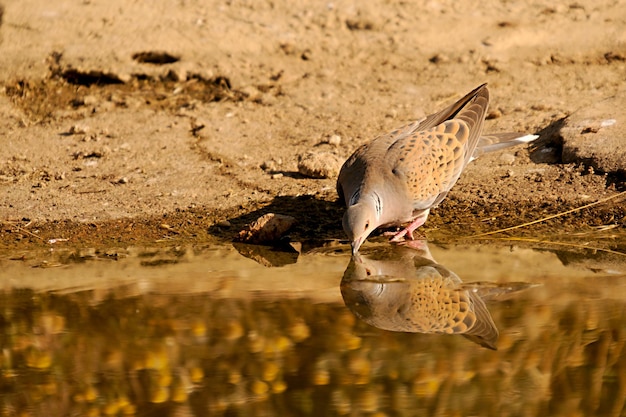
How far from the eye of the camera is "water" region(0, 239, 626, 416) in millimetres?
3592

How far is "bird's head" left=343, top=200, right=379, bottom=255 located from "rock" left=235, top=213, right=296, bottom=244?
54 cm

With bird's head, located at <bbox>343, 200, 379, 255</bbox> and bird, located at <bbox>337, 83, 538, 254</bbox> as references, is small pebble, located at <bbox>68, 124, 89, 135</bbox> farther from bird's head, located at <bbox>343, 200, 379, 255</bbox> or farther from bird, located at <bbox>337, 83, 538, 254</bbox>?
bird's head, located at <bbox>343, 200, 379, 255</bbox>

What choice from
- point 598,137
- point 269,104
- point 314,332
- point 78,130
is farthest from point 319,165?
point 314,332

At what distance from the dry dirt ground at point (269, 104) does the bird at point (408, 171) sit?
29 cm

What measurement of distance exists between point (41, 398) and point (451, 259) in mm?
2346

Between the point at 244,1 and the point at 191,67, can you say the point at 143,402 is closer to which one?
the point at 191,67

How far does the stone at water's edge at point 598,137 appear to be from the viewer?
611 centimetres

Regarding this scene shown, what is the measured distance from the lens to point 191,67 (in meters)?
7.80

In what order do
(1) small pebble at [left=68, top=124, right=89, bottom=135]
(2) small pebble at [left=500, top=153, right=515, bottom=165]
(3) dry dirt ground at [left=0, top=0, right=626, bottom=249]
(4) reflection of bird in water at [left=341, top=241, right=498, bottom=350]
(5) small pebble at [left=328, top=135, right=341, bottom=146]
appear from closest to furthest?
(4) reflection of bird in water at [left=341, top=241, right=498, bottom=350]
(3) dry dirt ground at [left=0, top=0, right=626, bottom=249]
(2) small pebble at [left=500, top=153, right=515, bottom=165]
(5) small pebble at [left=328, top=135, right=341, bottom=146]
(1) small pebble at [left=68, top=124, right=89, bottom=135]

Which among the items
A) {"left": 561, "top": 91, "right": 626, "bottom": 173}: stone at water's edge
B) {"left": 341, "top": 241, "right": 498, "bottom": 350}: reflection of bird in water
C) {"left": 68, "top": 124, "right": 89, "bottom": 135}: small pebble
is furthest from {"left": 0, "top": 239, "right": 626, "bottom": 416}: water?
{"left": 68, "top": 124, "right": 89, "bottom": 135}: small pebble

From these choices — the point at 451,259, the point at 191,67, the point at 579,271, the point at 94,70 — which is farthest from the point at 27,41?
the point at 579,271

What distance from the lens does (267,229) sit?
215 inches

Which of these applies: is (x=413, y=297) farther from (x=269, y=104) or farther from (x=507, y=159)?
(x=269, y=104)

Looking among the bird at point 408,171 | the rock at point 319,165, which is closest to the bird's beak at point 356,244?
the bird at point 408,171
